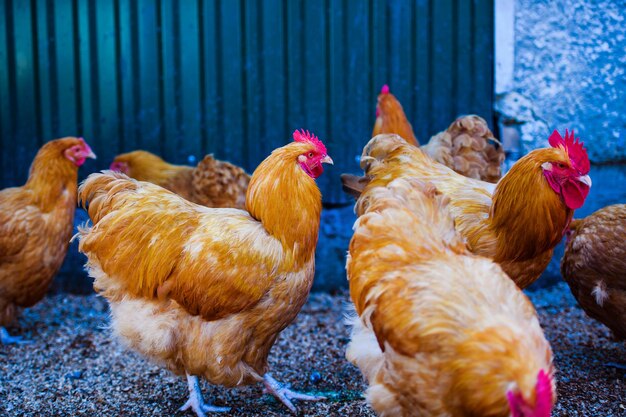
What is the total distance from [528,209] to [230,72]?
4070 millimetres

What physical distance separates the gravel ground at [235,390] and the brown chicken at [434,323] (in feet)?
4.12

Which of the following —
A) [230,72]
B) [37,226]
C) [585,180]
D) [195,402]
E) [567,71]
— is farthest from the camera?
[230,72]

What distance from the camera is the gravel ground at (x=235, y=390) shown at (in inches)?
170

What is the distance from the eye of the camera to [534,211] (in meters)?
3.89

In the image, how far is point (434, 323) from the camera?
282 cm

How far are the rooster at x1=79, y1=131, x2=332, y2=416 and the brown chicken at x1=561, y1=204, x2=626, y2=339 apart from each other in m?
2.08

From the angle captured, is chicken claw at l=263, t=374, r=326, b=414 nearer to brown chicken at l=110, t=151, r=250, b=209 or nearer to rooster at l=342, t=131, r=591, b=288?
rooster at l=342, t=131, r=591, b=288

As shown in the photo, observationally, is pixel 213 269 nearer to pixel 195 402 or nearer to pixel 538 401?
pixel 195 402

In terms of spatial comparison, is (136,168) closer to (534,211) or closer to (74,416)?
(74,416)

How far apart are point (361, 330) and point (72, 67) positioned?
5.01 m

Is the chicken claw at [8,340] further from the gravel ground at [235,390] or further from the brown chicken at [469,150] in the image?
the brown chicken at [469,150]

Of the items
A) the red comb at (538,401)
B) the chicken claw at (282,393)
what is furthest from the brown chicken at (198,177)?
the red comb at (538,401)

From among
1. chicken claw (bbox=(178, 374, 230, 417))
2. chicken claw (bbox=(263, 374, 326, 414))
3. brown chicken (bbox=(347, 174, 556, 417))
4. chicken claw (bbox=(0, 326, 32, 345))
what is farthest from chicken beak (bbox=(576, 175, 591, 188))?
chicken claw (bbox=(0, 326, 32, 345))

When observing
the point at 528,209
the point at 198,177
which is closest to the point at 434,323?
the point at 528,209
